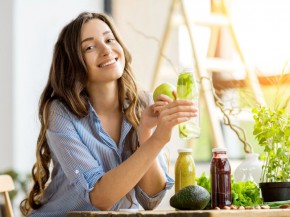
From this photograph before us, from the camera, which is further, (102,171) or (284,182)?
(102,171)

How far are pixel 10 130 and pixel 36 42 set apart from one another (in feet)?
2.37

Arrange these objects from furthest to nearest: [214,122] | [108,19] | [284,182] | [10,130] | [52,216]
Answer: [10,130] → [214,122] → [108,19] → [52,216] → [284,182]

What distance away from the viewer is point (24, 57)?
468cm

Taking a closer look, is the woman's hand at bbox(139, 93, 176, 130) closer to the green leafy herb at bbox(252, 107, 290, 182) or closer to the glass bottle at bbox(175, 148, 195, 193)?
the glass bottle at bbox(175, 148, 195, 193)

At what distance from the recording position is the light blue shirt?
6.40ft

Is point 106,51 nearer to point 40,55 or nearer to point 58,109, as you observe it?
point 58,109

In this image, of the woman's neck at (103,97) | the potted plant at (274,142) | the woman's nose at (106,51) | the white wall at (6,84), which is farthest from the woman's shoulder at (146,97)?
the white wall at (6,84)

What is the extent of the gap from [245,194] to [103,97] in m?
0.67

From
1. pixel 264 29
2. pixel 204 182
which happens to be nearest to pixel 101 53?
pixel 204 182

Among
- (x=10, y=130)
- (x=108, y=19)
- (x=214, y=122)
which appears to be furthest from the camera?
(x=10, y=130)

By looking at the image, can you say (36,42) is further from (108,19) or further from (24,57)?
(108,19)

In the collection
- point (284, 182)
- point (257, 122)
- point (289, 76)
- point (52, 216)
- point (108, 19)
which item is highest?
point (108, 19)

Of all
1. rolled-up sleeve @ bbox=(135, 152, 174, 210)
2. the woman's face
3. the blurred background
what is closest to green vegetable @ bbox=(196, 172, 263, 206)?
rolled-up sleeve @ bbox=(135, 152, 174, 210)

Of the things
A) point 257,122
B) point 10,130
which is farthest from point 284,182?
point 10,130
